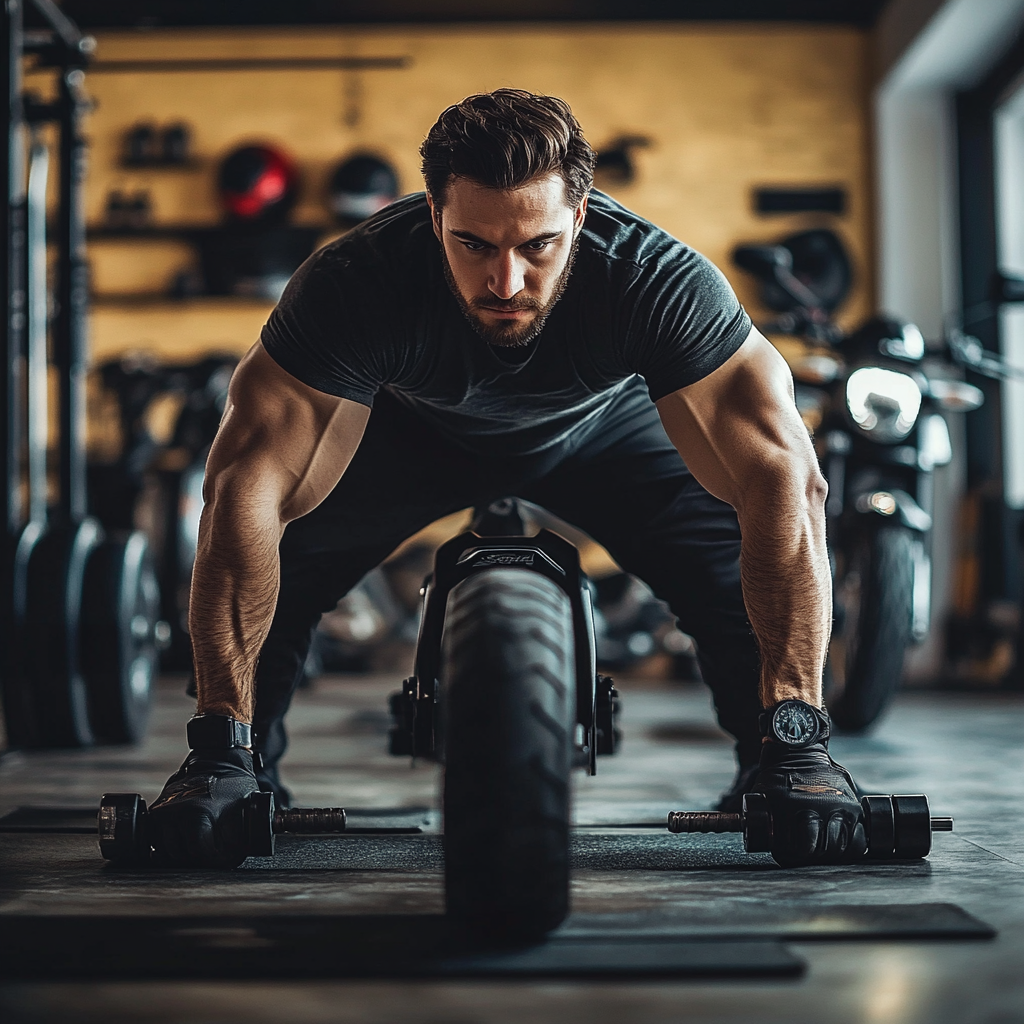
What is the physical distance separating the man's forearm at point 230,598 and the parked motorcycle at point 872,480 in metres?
1.47

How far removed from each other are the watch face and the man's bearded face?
1.99ft

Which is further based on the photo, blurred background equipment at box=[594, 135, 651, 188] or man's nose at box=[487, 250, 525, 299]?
blurred background equipment at box=[594, 135, 651, 188]

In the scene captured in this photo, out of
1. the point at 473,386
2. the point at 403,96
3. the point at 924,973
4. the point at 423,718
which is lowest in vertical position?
the point at 924,973

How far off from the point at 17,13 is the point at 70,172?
1.67 feet

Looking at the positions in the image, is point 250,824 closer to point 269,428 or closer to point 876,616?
point 269,428

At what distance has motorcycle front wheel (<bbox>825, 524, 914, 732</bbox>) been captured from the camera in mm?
2822

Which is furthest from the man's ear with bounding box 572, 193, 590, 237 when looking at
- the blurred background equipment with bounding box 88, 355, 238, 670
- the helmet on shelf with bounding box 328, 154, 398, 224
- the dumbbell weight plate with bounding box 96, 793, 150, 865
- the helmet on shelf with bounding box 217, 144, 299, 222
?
the helmet on shelf with bounding box 217, 144, 299, 222

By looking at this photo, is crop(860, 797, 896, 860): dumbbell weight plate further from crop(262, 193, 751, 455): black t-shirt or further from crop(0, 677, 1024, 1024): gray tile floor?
crop(262, 193, 751, 455): black t-shirt

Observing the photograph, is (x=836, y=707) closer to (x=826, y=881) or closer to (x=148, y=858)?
(x=826, y=881)

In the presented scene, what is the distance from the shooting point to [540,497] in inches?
77.7

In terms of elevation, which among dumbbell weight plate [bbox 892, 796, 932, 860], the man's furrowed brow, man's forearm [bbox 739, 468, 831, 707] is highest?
the man's furrowed brow

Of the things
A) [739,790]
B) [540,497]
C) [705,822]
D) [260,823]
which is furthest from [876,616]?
[260,823]

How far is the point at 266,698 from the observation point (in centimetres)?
192

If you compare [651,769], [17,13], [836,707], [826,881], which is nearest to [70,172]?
[17,13]
